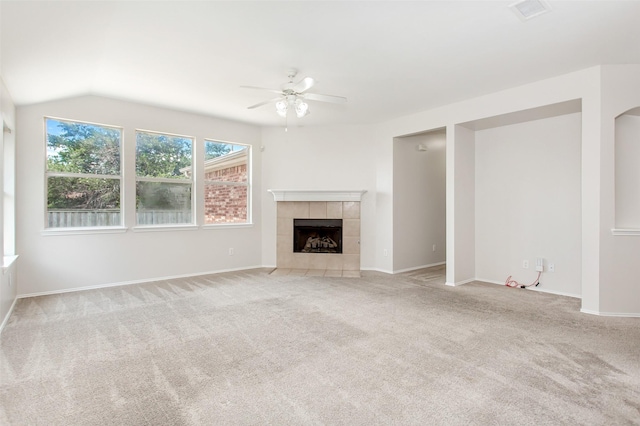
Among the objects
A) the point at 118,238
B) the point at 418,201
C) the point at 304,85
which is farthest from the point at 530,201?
the point at 118,238

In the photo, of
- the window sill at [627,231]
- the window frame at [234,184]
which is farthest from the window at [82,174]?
the window sill at [627,231]

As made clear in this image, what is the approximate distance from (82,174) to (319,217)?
12.2 feet

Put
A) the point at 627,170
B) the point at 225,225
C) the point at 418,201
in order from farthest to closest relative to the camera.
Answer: the point at 418,201 → the point at 225,225 → the point at 627,170

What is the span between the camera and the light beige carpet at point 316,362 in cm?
190

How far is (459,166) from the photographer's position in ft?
16.6

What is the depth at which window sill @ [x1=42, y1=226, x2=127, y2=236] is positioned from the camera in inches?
173

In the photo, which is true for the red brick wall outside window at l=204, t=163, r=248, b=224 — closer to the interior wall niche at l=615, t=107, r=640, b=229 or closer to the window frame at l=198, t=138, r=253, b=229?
the window frame at l=198, t=138, r=253, b=229

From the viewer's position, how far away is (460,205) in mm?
5105

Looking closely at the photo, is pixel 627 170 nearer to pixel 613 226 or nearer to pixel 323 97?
pixel 613 226

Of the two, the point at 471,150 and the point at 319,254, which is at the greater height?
the point at 471,150

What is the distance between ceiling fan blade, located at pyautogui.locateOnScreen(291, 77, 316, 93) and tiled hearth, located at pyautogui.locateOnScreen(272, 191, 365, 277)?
102 inches

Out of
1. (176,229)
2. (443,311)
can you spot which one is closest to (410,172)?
(443,311)

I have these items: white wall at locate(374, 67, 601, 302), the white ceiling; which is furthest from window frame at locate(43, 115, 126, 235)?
white wall at locate(374, 67, 601, 302)

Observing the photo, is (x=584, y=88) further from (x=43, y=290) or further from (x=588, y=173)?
(x=43, y=290)
